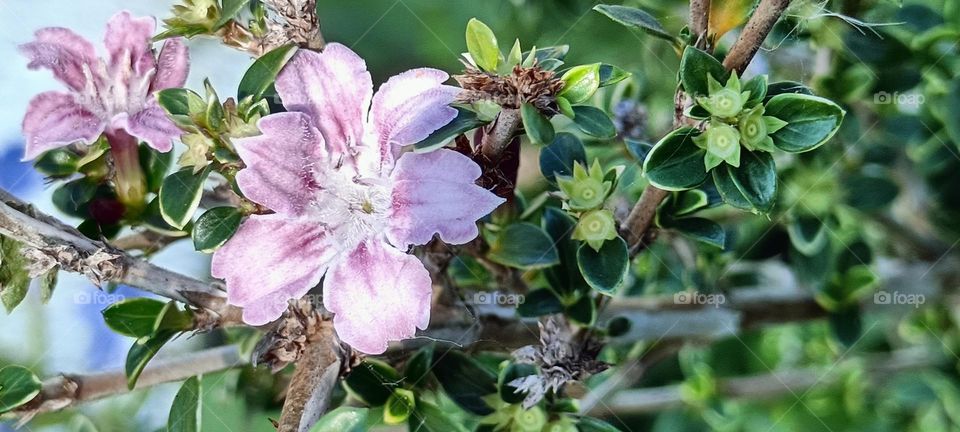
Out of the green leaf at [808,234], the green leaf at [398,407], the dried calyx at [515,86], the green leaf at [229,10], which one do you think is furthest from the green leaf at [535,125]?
the green leaf at [808,234]

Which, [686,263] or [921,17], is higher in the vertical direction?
[921,17]

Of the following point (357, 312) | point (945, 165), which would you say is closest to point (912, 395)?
point (945, 165)

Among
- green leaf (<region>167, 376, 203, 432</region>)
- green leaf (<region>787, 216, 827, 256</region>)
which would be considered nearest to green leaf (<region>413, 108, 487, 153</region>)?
green leaf (<region>167, 376, 203, 432</region>)

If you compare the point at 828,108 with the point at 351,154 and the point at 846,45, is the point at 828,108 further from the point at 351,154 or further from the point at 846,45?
the point at 846,45

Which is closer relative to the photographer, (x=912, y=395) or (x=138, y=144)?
(x=138, y=144)

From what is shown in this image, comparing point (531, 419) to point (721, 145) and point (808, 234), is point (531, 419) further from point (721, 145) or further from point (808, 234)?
point (808, 234)

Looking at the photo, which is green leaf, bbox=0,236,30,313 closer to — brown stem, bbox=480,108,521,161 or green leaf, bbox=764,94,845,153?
brown stem, bbox=480,108,521,161
